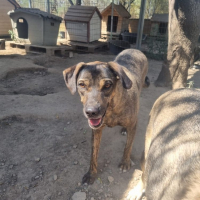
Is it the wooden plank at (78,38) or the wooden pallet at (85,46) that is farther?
the wooden plank at (78,38)

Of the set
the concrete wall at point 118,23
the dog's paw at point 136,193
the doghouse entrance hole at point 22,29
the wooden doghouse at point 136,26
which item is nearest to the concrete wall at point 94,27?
the concrete wall at point 118,23

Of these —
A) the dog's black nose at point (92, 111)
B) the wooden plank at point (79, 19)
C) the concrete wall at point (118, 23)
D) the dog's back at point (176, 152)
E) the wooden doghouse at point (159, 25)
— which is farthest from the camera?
the concrete wall at point (118, 23)

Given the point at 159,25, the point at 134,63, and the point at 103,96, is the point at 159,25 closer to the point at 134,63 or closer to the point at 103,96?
the point at 134,63

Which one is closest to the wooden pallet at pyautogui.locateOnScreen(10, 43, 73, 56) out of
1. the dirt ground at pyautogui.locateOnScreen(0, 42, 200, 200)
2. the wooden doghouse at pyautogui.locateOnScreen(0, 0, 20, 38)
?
the wooden doghouse at pyautogui.locateOnScreen(0, 0, 20, 38)

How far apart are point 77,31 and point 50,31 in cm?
139

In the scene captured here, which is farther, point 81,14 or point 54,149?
point 81,14

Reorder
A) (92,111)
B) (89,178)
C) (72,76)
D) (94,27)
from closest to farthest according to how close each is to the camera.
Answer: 1. (92,111)
2. (72,76)
3. (89,178)
4. (94,27)

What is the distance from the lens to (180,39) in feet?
17.5

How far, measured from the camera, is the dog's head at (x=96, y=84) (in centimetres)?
223

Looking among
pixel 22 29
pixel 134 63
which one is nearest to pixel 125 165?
pixel 134 63

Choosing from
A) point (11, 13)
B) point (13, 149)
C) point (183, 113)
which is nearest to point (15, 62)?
point (11, 13)

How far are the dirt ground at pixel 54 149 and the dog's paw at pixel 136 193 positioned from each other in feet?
0.30

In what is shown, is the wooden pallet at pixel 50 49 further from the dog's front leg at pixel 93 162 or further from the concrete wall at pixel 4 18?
the dog's front leg at pixel 93 162

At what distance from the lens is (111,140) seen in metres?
3.62
